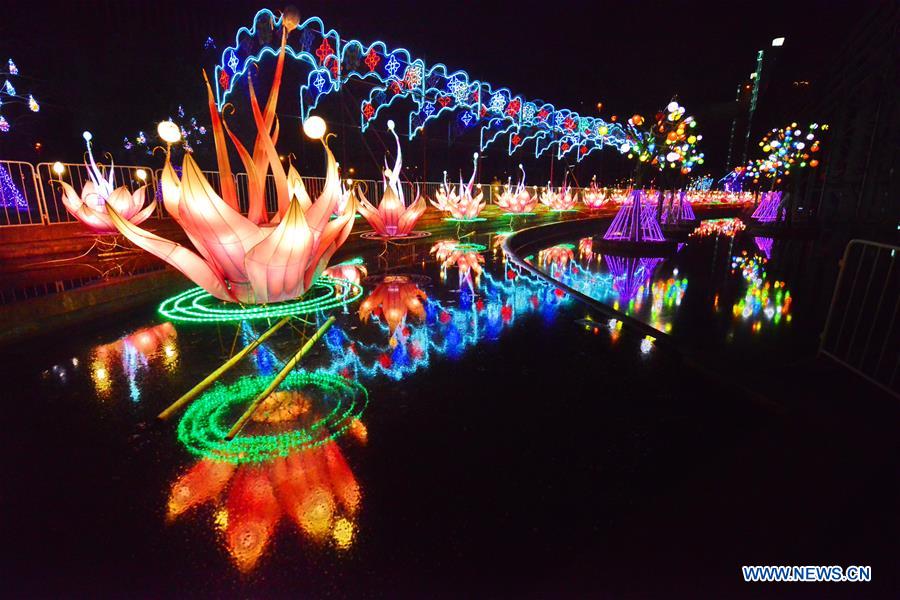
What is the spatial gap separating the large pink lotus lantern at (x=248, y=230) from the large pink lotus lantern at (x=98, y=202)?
17.3 feet

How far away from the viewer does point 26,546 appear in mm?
1743

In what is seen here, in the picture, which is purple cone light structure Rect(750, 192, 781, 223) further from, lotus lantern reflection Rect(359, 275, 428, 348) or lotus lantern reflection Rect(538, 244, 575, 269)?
lotus lantern reflection Rect(359, 275, 428, 348)

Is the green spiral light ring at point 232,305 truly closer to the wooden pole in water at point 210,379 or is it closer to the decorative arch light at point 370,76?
the wooden pole in water at point 210,379

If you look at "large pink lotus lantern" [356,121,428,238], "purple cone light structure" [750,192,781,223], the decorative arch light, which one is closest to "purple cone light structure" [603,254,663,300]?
"large pink lotus lantern" [356,121,428,238]

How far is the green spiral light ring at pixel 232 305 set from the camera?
4340mm

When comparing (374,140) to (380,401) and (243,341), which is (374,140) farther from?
(380,401)

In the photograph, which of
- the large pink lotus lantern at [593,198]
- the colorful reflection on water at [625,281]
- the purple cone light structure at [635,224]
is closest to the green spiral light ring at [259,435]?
the colorful reflection on water at [625,281]

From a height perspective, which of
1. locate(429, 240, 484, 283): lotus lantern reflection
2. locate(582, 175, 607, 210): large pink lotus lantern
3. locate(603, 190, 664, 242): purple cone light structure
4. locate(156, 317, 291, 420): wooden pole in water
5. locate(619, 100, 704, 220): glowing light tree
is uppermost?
locate(619, 100, 704, 220): glowing light tree

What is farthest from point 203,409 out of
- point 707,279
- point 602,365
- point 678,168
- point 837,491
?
point 678,168

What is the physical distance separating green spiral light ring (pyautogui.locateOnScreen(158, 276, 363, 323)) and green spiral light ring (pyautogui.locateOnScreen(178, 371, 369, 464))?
37.0 inches

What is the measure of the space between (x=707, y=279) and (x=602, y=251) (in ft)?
12.9

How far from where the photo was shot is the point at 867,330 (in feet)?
15.4

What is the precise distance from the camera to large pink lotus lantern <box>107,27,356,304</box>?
288cm

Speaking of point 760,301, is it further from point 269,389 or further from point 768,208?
point 768,208
